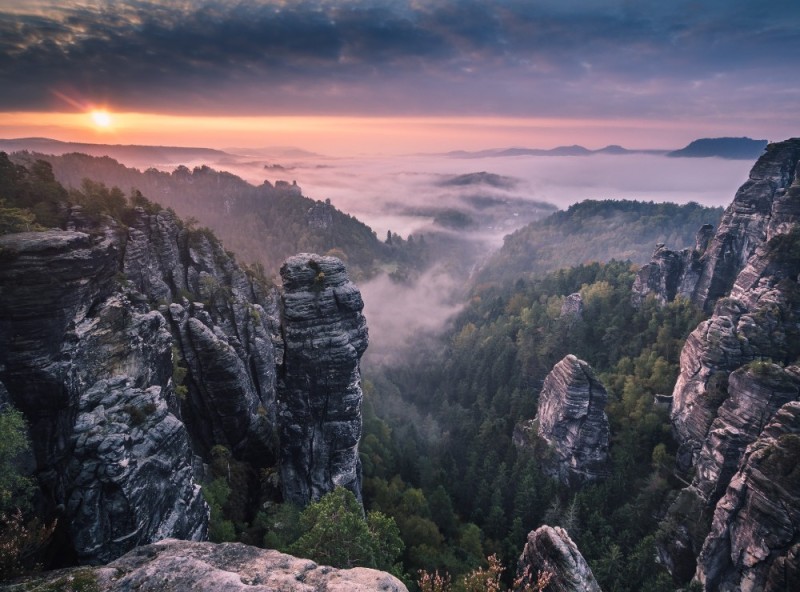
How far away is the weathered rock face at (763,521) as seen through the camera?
3089cm

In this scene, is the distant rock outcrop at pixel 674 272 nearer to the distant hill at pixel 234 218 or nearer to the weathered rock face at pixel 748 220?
the weathered rock face at pixel 748 220

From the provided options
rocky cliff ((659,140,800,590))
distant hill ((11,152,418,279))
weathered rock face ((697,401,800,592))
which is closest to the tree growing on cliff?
weathered rock face ((697,401,800,592))

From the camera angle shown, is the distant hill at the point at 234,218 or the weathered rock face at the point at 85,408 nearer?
the weathered rock face at the point at 85,408

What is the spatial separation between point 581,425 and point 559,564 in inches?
1576

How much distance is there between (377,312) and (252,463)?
430 feet

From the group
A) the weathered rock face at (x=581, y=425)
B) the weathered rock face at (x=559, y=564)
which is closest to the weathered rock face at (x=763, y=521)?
the weathered rock face at (x=559, y=564)

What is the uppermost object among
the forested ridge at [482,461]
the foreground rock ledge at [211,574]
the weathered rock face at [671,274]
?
the foreground rock ledge at [211,574]

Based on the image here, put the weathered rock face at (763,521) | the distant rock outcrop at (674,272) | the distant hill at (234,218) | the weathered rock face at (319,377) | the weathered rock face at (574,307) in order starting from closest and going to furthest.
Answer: the weathered rock face at (763,521) < the weathered rock face at (319,377) < the distant rock outcrop at (674,272) < the weathered rock face at (574,307) < the distant hill at (234,218)

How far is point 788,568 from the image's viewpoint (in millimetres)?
29734

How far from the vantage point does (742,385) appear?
43688mm

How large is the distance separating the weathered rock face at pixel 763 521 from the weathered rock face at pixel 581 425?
21.8 meters

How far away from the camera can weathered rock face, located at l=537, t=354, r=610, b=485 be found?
59219 mm

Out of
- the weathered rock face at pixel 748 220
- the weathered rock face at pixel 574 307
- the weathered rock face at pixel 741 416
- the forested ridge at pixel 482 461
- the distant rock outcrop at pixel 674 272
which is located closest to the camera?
the forested ridge at pixel 482 461

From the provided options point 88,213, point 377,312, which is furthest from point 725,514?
point 377,312
